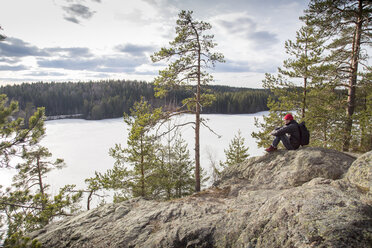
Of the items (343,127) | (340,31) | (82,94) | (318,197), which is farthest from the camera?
(82,94)

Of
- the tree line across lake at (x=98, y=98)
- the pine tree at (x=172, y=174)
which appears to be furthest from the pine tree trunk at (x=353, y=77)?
the tree line across lake at (x=98, y=98)

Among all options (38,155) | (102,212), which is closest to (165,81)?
(102,212)

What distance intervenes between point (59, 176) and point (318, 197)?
2504cm

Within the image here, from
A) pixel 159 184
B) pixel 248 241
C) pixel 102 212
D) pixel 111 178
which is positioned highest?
pixel 248 241

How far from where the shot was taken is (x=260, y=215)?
10.4 feet

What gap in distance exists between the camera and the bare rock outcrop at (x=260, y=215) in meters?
2.40

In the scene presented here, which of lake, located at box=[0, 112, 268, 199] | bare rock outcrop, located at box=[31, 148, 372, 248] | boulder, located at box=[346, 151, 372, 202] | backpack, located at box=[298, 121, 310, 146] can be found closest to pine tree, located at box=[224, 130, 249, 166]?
lake, located at box=[0, 112, 268, 199]

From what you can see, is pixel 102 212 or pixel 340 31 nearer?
pixel 102 212

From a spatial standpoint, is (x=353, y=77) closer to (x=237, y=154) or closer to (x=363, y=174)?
(x=363, y=174)

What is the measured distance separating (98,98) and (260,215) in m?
93.1

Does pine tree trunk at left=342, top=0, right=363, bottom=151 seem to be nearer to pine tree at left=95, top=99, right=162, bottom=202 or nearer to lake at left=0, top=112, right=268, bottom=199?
pine tree at left=95, top=99, right=162, bottom=202

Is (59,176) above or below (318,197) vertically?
below

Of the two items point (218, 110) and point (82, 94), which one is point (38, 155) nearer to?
point (218, 110)

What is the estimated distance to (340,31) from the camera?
869 centimetres
